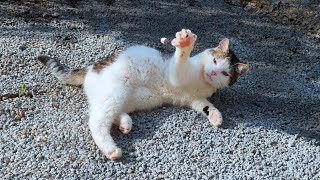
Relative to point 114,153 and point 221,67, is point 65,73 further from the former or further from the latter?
point 221,67

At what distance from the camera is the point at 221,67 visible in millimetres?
3895

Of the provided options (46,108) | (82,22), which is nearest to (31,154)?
(46,108)

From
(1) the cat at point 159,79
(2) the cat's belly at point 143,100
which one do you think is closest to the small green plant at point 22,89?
(1) the cat at point 159,79

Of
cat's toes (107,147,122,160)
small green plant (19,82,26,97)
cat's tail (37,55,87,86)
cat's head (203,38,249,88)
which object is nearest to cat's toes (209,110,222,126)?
cat's head (203,38,249,88)

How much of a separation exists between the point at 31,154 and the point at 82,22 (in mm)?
2608

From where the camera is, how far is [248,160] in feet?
11.6

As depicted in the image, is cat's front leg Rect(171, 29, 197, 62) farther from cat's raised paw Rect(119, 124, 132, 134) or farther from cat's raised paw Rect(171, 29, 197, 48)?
cat's raised paw Rect(119, 124, 132, 134)

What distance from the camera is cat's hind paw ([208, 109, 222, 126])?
3.79 m

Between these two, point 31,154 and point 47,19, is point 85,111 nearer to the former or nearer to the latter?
point 31,154

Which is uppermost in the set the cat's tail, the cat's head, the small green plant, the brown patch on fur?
the cat's head

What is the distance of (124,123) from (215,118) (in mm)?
721

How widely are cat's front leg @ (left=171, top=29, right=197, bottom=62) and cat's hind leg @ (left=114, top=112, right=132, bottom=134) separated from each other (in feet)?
1.92

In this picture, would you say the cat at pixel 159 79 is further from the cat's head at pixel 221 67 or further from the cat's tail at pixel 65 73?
the cat's tail at pixel 65 73

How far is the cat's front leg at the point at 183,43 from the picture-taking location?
3562 mm
